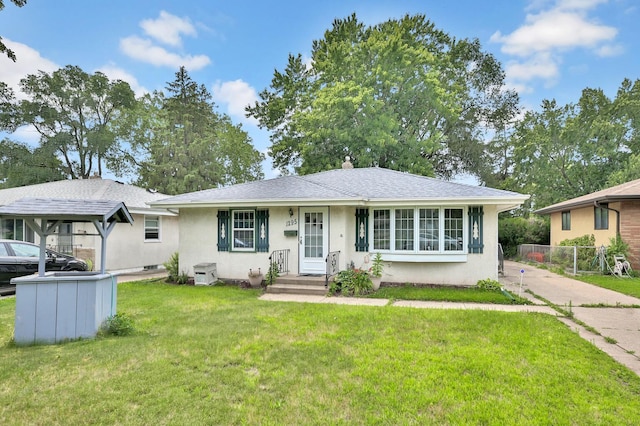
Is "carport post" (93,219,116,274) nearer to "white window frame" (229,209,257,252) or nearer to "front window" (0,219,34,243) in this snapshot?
"white window frame" (229,209,257,252)

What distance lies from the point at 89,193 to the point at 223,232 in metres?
8.58

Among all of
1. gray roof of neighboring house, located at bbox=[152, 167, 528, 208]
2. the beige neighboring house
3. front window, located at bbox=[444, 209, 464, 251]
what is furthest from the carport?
front window, located at bbox=[444, 209, 464, 251]

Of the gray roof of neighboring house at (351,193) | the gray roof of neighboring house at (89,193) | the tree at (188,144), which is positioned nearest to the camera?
the gray roof of neighboring house at (351,193)

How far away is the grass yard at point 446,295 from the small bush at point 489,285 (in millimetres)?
141

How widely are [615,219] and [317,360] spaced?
15.2 m

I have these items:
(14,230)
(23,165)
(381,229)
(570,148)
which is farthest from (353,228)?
→ (23,165)

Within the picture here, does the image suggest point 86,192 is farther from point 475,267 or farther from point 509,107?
point 509,107

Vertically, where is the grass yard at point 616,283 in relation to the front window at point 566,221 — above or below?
below

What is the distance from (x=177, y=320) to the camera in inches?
257

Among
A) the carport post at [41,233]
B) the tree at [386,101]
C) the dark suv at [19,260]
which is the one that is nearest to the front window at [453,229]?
the carport post at [41,233]

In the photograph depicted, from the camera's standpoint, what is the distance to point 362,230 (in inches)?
416

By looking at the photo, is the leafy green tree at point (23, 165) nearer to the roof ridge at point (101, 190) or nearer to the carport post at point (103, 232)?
the roof ridge at point (101, 190)

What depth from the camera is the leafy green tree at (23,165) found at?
25500 mm

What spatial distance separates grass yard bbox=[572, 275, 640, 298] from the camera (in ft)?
32.0
